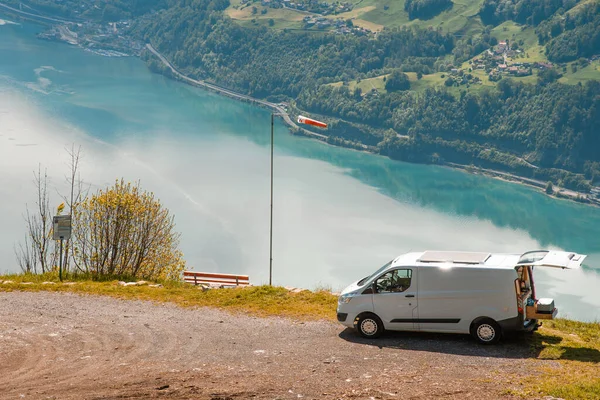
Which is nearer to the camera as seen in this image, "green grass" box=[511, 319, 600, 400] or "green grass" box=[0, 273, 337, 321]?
"green grass" box=[511, 319, 600, 400]

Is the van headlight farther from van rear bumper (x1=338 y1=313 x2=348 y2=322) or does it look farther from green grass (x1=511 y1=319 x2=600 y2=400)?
green grass (x1=511 y1=319 x2=600 y2=400)

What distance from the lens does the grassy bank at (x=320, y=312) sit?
1447 cm

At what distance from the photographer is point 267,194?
12681cm

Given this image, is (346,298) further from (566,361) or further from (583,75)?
(583,75)

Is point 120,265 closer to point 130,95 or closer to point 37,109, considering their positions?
point 37,109

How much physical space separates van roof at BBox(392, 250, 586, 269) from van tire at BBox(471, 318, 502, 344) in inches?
46.5

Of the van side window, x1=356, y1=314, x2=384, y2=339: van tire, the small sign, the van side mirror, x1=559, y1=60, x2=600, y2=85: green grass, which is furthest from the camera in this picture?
x1=559, y1=60, x2=600, y2=85: green grass

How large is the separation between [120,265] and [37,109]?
469 ft

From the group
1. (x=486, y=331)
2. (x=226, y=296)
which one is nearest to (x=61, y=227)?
(x=226, y=296)

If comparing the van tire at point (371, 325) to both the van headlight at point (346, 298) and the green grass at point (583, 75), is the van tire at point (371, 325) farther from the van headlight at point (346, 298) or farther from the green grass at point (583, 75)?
the green grass at point (583, 75)

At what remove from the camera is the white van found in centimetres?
1717

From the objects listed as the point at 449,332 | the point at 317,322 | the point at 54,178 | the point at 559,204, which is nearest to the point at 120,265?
the point at 317,322

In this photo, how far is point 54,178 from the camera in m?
120

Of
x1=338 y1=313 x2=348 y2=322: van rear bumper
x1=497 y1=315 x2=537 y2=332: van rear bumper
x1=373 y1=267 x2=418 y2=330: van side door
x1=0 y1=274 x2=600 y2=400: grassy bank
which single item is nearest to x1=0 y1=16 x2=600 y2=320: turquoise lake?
x1=0 y1=274 x2=600 y2=400: grassy bank
